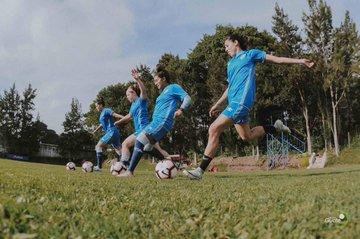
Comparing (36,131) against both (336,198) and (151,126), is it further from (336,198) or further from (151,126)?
(336,198)

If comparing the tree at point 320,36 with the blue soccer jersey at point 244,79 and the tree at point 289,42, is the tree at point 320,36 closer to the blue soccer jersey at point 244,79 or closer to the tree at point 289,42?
the tree at point 289,42

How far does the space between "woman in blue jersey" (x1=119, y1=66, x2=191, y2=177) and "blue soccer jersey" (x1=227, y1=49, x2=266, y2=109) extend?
1.79 meters

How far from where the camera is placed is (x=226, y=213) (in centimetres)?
352

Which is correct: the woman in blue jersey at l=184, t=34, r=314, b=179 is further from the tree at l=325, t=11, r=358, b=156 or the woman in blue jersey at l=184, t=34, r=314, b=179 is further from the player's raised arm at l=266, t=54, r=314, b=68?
the tree at l=325, t=11, r=358, b=156

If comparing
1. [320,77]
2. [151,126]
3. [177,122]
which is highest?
[320,77]

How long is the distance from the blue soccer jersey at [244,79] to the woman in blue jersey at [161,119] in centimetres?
179

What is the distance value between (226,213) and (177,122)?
40986 mm

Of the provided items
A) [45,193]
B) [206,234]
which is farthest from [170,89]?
[206,234]

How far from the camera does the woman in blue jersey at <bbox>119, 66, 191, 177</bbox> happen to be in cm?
1045

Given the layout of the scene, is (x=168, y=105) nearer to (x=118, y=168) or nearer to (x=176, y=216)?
(x=118, y=168)

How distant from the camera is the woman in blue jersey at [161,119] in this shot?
1045cm

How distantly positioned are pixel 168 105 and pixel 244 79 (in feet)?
8.03

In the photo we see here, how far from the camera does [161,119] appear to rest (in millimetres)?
10523

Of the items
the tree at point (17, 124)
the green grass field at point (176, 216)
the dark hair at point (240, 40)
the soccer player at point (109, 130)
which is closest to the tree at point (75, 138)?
the tree at point (17, 124)
